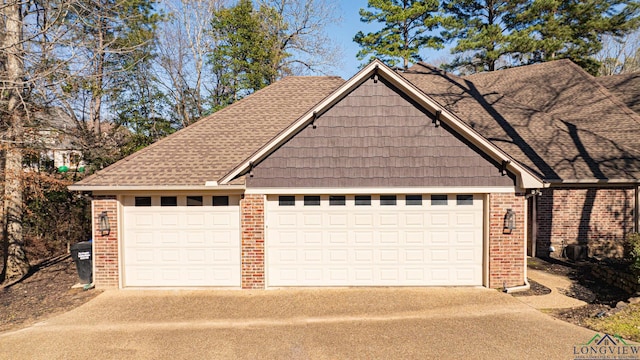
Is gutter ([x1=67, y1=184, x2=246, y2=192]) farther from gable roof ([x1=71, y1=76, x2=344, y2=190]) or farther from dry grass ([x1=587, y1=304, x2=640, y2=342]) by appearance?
dry grass ([x1=587, y1=304, x2=640, y2=342])

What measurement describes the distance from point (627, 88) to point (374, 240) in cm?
1626

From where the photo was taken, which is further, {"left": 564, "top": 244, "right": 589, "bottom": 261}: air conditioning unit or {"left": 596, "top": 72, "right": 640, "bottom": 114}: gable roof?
{"left": 596, "top": 72, "right": 640, "bottom": 114}: gable roof

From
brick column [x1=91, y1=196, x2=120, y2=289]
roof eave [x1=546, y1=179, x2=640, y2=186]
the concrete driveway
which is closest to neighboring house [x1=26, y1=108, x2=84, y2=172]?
brick column [x1=91, y1=196, x2=120, y2=289]

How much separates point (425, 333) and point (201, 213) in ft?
19.9

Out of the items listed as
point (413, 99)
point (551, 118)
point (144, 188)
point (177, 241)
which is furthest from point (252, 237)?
point (551, 118)

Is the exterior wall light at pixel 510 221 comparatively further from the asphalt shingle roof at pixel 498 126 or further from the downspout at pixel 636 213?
the downspout at pixel 636 213

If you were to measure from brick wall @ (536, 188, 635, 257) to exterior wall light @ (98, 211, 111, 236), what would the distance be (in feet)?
44.3

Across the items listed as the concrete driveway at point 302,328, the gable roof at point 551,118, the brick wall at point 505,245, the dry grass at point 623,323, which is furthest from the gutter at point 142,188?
the gable roof at point 551,118

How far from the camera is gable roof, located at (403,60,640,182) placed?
11297 mm

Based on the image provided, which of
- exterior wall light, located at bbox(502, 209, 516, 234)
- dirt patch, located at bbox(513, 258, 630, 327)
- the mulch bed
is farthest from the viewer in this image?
exterior wall light, located at bbox(502, 209, 516, 234)

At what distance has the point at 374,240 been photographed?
8.94m

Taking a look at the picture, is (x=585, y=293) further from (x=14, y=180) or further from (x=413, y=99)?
(x=14, y=180)

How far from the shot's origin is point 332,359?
5.57 m

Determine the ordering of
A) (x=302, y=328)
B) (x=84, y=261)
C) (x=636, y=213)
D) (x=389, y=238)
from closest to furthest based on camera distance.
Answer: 1. (x=302, y=328)
2. (x=389, y=238)
3. (x=84, y=261)
4. (x=636, y=213)
